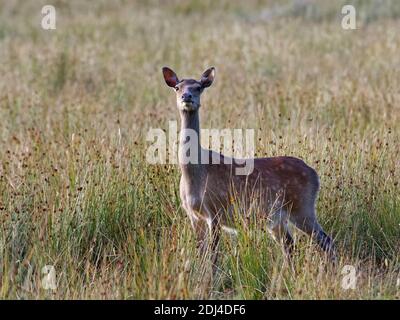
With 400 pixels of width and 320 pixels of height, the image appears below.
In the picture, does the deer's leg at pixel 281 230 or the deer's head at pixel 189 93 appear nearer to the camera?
the deer's head at pixel 189 93

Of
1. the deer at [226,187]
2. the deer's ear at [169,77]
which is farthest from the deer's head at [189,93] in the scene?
the deer's ear at [169,77]

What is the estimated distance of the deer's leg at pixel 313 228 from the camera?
7.02 metres

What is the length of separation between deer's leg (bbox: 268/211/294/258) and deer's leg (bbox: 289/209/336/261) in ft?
0.27

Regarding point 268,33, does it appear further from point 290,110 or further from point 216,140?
point 216,140

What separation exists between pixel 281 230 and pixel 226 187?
586 mm

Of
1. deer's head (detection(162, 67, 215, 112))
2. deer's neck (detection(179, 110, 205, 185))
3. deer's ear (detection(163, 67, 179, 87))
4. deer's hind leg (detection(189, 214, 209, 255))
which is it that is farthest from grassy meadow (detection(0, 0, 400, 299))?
deer's ear (detection(163, 67, 179, 87))

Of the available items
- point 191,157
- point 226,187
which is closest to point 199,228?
point 226,187

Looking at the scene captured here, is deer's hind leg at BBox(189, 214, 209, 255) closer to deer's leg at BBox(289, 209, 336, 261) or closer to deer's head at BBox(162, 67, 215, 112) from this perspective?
deer's leg at BBox(289, 209, 336, 261)

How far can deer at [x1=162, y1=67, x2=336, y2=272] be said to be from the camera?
6.81 meters

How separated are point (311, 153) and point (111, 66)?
24.9 ft

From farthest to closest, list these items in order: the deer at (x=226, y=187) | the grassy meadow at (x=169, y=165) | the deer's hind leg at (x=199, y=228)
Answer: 1. the deer's hind leg at (x=199, y=228)
2. the deer at (x=226, y=187)
3. the grassy meadow at (x=169, y=165)

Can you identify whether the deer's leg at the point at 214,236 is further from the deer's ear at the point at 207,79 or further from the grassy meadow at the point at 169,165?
the deer's ear at the point at 207,79

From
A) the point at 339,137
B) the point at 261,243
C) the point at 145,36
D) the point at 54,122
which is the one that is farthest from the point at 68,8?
the point at 261,243

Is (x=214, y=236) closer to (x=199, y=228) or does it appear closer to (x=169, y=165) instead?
(x=199, y=228)
